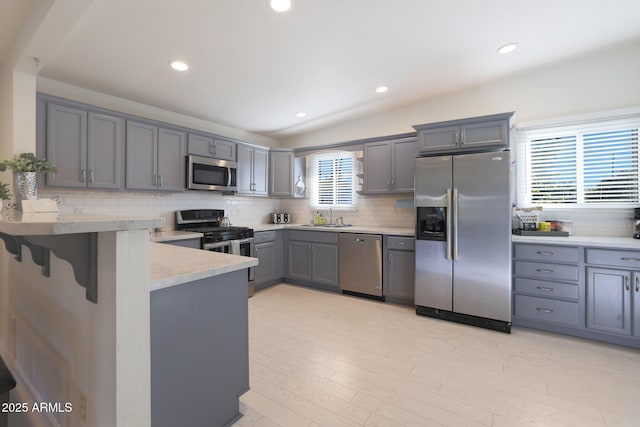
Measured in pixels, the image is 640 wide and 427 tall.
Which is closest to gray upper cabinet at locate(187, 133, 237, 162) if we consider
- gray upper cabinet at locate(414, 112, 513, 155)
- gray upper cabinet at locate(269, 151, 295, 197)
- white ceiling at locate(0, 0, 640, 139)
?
white ceiling at locate(0, 0, 640, 139)

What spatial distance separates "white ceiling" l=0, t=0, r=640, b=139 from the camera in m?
2.10

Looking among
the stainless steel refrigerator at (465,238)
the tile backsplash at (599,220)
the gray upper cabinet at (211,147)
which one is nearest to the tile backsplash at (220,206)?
the gray upper cabinet at (211,147)

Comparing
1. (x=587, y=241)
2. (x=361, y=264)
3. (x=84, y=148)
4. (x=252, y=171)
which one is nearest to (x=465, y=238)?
(x=587, y=241)

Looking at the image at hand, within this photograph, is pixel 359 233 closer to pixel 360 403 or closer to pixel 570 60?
pixel 360 403

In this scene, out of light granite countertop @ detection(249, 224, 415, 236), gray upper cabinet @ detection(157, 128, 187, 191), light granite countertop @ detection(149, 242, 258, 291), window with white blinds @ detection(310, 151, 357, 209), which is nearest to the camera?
light granite countertop @ detection(149, 242, 258, 291)

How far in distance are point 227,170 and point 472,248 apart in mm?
3265

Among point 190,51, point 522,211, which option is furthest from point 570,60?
point 190,51

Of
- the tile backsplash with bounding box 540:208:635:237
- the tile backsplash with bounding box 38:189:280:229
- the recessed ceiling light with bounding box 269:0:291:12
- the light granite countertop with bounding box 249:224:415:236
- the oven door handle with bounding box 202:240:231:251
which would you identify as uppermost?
the recessed ceiling light with bounding box 269:0:291:12

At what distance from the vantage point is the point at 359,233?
12.6 ft

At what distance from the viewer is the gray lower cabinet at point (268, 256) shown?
4.09 m

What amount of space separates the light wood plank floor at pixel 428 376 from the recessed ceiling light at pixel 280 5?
265 cm

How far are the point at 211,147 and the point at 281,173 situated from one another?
4.19 ft

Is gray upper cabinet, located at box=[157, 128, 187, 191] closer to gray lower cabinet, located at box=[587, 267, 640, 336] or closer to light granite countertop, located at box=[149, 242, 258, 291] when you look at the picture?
light granite countertop, located at box=[149, 242, 258, 291]

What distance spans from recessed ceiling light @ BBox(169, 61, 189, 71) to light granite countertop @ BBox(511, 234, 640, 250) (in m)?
3.66
